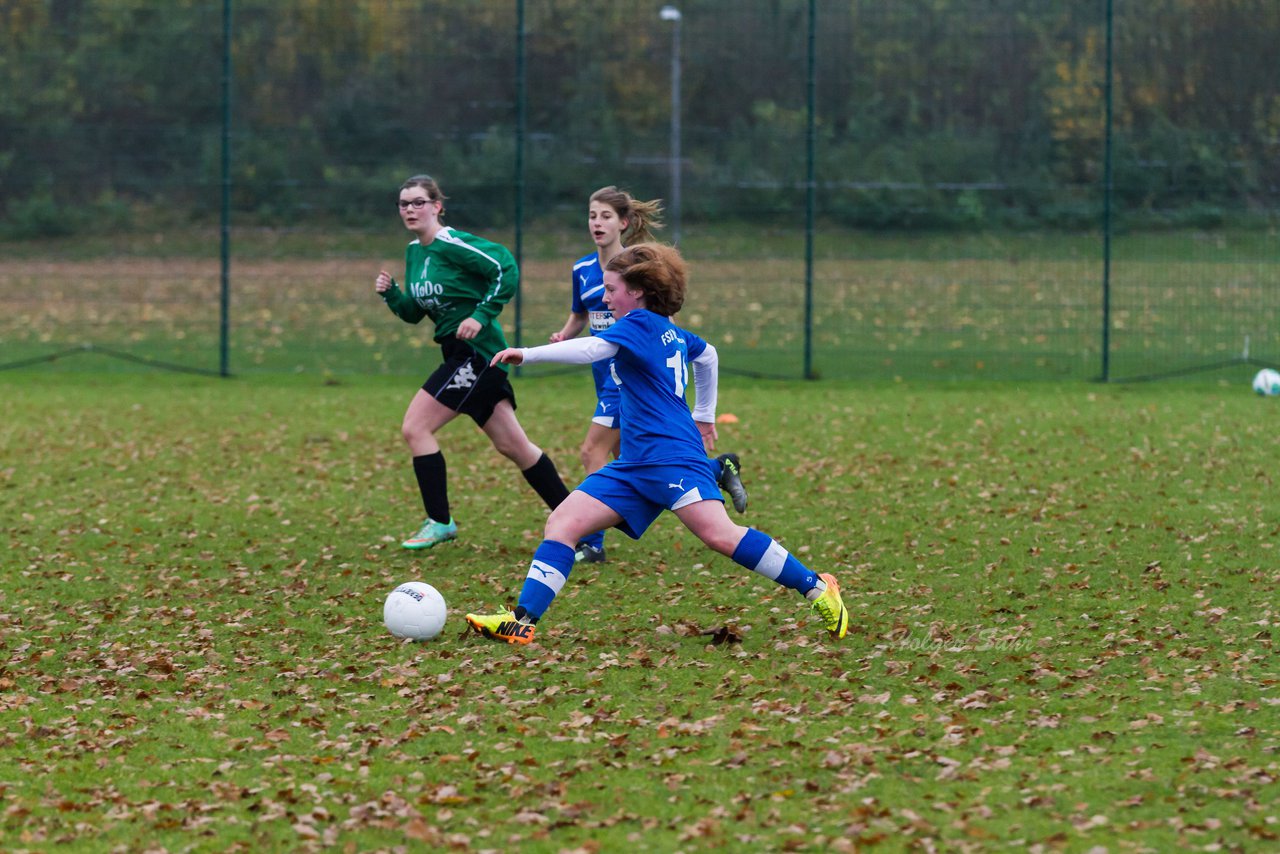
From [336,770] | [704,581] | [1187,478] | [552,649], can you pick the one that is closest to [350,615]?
[552,649]

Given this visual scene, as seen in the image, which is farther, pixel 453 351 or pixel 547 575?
pixel 453 351

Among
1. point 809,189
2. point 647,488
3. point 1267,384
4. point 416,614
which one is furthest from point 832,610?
point 809,189

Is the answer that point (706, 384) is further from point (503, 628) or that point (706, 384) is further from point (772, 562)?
point (503, 628)

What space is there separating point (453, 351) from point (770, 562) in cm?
321

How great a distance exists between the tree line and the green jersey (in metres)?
9.59

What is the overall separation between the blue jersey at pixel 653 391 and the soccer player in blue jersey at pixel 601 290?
4.83ft

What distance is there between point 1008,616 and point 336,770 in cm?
342

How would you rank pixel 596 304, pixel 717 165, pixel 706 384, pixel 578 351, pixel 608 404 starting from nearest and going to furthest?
pixel 578 351
pixel 706 384
pixel 608 404
pixel 596 304
pixel 717 165

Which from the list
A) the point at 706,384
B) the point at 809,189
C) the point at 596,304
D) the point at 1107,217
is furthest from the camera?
the point at 809,189

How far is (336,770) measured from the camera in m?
5.29

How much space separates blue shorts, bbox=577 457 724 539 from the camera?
6723mm

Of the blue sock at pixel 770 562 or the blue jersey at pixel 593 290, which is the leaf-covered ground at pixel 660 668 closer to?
the blue sock at pixel 770 562

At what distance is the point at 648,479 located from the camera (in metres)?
6.73

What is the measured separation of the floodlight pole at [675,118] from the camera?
18906mm
